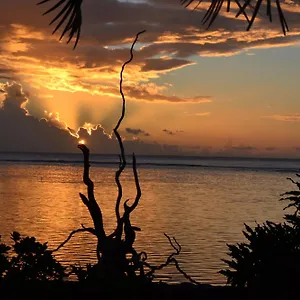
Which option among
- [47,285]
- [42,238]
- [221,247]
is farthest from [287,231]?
[42,238]

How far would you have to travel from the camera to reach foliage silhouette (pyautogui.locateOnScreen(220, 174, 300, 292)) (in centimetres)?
547

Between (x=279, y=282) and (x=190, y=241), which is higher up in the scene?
(x=279, y=282)

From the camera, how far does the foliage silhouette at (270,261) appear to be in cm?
547

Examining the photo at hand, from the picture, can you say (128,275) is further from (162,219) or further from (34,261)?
(162,219)

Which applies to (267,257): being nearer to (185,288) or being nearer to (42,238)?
(185,288)

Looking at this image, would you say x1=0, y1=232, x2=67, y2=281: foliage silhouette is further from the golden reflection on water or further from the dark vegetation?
the golden reflection on water

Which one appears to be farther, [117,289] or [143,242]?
[143,242]

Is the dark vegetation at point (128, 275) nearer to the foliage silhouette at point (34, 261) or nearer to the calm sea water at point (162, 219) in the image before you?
the foliage silhouette at point (34, 261)

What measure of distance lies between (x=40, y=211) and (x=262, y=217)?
7896mm

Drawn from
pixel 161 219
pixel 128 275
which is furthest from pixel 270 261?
pixel 161 219

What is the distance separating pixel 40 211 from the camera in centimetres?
2395

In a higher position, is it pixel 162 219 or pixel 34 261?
pixel 34 261

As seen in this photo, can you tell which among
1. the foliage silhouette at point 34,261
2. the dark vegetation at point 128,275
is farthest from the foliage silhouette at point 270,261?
the foliage silhouette at point 34,261

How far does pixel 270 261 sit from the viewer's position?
5.91m
